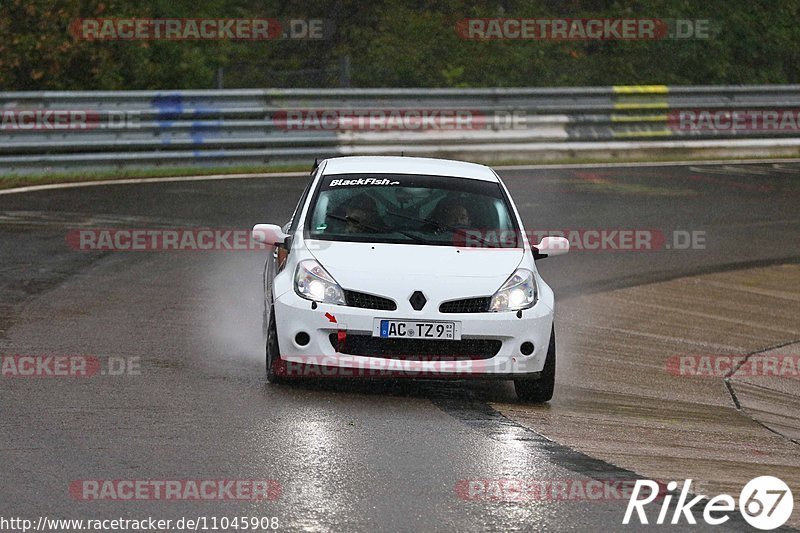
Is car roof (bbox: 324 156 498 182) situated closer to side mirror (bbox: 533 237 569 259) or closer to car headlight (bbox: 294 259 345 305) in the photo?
side mirror (bbox: 533 237 569 259)

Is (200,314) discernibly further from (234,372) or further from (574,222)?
(574,222)

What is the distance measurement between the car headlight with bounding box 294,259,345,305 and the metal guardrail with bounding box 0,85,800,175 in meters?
11.6

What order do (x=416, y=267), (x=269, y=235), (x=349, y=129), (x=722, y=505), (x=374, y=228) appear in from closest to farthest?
(x=722, y=505) < (x=416, y=267) < (x=269, y=235) < (x=374, y=228) < (x=349, y=129)

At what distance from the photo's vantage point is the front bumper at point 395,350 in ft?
30.0

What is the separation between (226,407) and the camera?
29.0 ft

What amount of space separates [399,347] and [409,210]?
1.57m

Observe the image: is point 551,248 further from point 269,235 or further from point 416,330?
point 269,235

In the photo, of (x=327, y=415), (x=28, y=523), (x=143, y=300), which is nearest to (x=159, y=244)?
(x=143, y=300)

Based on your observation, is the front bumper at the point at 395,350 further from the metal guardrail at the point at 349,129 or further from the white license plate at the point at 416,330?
the metal guardrail at the point at 349,129

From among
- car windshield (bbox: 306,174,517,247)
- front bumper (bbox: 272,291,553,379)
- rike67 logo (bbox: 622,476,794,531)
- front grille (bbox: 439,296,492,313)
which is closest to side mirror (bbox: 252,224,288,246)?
car windshield (bbox: 306,174,517,247)

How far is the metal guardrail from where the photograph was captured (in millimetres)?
20609

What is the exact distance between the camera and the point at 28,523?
6.22 metres

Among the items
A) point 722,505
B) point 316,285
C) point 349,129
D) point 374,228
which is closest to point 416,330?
point 316,285

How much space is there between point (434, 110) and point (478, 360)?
14.3m
